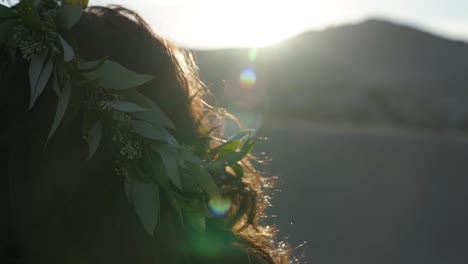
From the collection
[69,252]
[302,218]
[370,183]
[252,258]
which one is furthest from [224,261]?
[370,183]

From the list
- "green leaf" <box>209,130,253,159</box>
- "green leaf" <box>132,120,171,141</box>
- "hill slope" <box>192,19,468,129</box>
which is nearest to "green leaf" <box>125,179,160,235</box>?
"green leaf" <box>132,120,171,141</box>

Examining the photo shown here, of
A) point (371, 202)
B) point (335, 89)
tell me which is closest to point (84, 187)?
point (371, 202)

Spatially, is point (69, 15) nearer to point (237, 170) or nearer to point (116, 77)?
point (116, 77)

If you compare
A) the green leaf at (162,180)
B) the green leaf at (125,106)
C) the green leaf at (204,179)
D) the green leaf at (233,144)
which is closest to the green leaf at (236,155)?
the green leaf at (233,144)

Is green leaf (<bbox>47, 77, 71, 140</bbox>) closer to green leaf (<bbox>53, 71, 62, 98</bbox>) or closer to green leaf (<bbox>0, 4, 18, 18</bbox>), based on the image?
green leaf (<bbox>53, 71, 62, 98</bbox>)

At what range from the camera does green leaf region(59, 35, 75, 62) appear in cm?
173

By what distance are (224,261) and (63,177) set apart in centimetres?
43

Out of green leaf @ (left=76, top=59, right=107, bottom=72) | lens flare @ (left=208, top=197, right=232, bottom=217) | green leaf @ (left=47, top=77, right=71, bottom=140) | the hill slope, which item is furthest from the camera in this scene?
the hill slope

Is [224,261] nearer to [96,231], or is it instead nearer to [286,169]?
[96,231]

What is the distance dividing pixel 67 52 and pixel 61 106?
138 millimetres

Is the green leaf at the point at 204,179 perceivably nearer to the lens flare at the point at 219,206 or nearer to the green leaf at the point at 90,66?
the lens flare at the point at 219,206

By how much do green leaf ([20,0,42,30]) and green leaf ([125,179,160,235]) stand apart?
0.42 meters

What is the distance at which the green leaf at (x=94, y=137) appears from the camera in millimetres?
1691

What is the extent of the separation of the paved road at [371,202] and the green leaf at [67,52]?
2.40 metres
